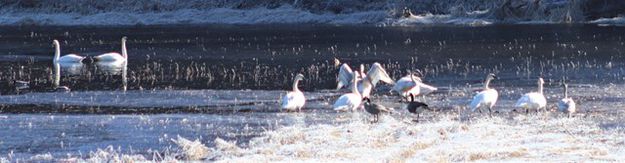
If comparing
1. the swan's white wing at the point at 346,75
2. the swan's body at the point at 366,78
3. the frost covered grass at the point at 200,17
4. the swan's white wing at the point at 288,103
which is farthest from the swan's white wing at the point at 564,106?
the frost covered grass at the point at 200,17

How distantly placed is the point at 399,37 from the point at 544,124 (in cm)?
3370

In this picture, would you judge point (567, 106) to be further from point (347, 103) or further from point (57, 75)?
point (57, 75)

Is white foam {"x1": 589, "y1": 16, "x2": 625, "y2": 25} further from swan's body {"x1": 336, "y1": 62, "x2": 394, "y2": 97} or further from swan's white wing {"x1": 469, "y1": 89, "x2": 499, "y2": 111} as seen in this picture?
swan's white wing {"x1": 469, "y1": 89, "x2": 499, "y2": 111}

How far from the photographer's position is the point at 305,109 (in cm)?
2195

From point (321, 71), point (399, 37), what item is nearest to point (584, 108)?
point (321, 71)

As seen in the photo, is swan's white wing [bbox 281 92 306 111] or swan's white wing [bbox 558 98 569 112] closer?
swan's white wing [bbox 558 98 569 112]

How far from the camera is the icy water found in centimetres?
1559

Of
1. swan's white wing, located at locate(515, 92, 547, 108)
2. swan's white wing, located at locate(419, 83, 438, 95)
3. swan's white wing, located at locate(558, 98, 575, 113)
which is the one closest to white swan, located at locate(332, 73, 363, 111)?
swan's white wing, located at locate(419, 83, 438, 95)

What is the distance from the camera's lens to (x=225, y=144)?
16250 millimetres

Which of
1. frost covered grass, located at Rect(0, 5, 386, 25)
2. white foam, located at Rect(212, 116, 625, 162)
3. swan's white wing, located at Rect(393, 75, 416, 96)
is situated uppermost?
frost covered grass, located at Rect(0, 5, 386, 25)

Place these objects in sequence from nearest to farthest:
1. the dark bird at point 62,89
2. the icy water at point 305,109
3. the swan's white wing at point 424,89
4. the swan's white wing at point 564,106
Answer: the icy water at point 305,109
the swan's white wing at point 564,106
the swan's white wing at point 424,89
the dark bird at point 62,89

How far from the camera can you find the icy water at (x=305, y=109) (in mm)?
15594

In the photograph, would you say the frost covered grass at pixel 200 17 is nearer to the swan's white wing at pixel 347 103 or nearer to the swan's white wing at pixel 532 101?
the swan's white wing at pixel 347 103

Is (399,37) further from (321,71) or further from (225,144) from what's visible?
(225,144)
